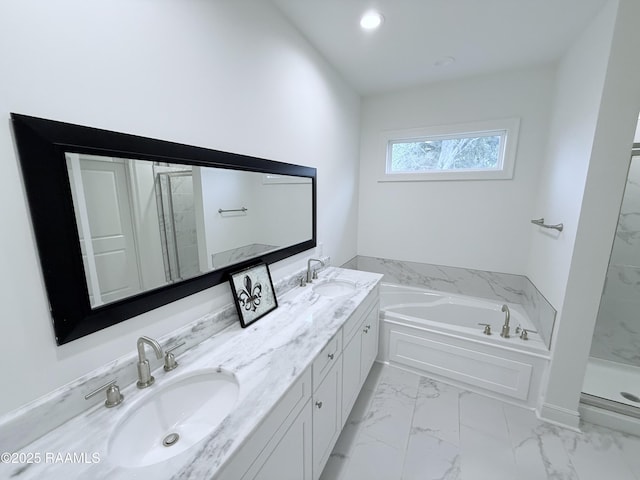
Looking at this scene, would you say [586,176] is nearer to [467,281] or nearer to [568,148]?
[568,148]

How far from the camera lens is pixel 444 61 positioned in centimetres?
209

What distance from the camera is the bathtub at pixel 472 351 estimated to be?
1855mm

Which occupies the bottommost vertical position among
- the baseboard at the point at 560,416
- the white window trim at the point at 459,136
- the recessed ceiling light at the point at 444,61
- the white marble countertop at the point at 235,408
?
the baseboard at the point at 560,416

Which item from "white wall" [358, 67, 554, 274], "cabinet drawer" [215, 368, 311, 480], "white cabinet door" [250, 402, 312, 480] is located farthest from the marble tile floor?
"white wall" [358, 67, 554, 274]

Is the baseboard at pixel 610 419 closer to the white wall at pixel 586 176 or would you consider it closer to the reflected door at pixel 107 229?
the white wall at pixel 586 176

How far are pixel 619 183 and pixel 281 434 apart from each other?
84.8 inches

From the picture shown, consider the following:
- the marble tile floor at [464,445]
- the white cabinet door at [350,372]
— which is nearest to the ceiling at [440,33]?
the white cabinet door at [350,372]

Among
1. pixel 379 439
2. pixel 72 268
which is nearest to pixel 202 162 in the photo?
pixel 72 268

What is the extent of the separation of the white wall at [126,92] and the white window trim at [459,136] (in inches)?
56.3

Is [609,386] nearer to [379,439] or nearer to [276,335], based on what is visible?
[379,439]

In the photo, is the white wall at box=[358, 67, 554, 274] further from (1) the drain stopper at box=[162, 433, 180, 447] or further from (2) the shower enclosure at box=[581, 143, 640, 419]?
(1) the drain stopper at box=[162, 433, 180, 447]

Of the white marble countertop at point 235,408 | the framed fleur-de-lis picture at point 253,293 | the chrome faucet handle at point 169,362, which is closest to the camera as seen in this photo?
the white marble countertop at point 235,408

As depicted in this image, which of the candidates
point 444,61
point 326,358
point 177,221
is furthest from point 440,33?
point 326,358

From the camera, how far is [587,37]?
5.35ft
